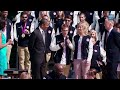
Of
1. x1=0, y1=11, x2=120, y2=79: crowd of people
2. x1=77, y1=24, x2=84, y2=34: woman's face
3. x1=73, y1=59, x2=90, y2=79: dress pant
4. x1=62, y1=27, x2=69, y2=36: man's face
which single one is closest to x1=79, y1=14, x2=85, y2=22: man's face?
x1=0, y1=11, x2=120, y2=79: crowd of people

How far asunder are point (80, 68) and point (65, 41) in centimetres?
65

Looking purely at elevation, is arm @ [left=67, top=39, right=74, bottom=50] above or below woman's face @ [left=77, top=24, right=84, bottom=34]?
below

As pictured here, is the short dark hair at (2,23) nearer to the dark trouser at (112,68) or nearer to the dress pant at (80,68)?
the dress pant at (80,68)

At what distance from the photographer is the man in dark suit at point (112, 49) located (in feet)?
38.7

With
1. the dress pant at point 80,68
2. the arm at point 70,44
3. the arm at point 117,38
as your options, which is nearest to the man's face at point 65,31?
the arm at point 70,44

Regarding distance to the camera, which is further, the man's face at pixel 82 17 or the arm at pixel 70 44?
the arm at pixel 70 44

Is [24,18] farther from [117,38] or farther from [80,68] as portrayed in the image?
[117,38]

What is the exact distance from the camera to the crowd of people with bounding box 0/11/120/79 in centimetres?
1177

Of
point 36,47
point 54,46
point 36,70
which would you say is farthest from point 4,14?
point 36,70

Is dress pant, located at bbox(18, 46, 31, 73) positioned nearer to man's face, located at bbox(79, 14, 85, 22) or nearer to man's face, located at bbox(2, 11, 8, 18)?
man's face, located at bbox(2, 11, 8, 18)

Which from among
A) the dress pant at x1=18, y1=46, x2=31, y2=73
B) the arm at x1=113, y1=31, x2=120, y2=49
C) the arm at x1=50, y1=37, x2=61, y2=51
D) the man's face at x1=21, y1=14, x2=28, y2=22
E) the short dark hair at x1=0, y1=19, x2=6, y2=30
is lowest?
the dress pant at x1=18, y1=46, x2=31, y2=73
